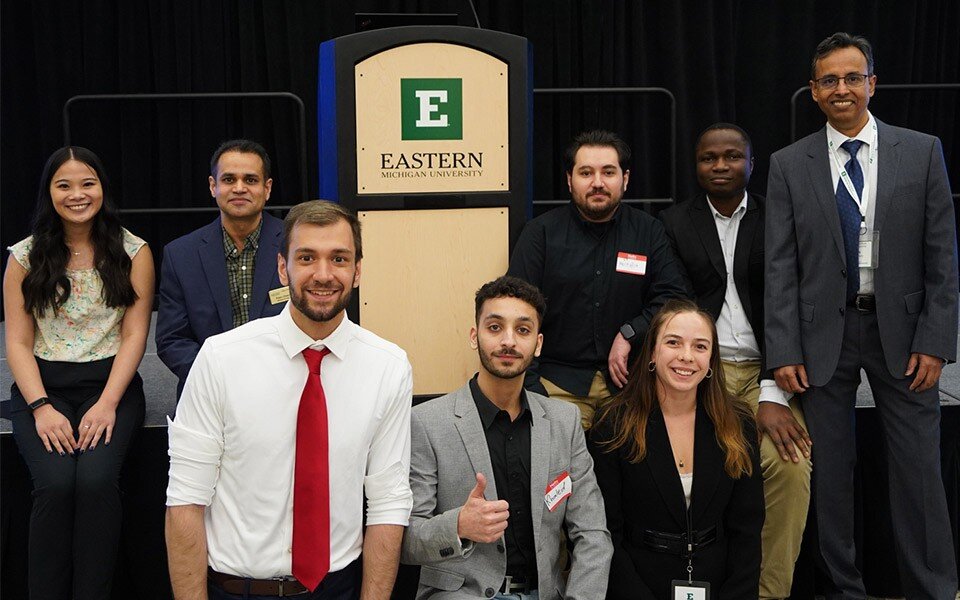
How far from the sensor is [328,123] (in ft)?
9.14

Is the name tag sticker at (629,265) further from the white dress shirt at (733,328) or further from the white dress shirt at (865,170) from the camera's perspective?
the white dress shirt at (865,170)

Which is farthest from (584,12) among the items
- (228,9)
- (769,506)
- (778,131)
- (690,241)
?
(769,506)

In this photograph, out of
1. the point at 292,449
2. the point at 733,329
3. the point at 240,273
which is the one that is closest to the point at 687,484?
the point at 733,329

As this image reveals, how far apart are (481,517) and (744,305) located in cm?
128

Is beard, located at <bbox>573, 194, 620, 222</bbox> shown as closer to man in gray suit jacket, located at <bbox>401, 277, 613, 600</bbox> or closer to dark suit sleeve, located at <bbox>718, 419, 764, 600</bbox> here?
man in gray suit jacket, located at <bbox>401, 277, 613, 600</bbox>

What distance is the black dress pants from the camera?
2.54 meters

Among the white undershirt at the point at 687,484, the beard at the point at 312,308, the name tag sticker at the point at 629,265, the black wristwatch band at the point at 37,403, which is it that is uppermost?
the name tag sticker at the point at 629,265

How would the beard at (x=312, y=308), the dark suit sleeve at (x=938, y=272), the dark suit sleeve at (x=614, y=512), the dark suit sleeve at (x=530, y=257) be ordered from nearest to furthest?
the beard at (x=312, y=308), the dark suit sleeve at (x=614, y=512), the dark suit sleeve at (x=938, y=272), the dark suit sleeve at (x=530, y=257)

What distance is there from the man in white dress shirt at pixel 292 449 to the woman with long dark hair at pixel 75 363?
717 millimetres

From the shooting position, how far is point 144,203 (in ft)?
17.4

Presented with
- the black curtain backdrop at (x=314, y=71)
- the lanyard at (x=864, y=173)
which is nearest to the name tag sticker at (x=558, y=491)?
the lanyard at (x=864, y=173)

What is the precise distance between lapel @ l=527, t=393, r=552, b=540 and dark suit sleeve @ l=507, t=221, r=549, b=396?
1.41ft

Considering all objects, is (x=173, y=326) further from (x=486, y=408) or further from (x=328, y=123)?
(x=486, y=408)

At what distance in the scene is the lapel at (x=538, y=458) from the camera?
2252 mm
